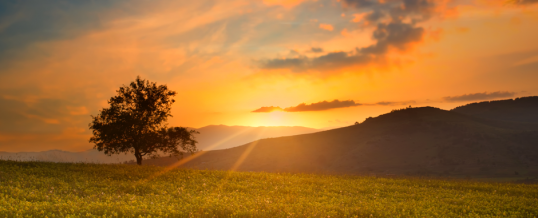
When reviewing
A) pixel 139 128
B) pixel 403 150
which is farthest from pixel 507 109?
pixel 139 128

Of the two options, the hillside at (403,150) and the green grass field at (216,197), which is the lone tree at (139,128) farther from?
the hillside at (403,150)

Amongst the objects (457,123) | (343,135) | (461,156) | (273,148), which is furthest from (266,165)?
(457,123)

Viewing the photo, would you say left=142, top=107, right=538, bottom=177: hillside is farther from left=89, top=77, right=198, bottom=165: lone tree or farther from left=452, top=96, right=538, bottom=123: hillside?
left=452, top=96, right=538, bottom=123: hillside

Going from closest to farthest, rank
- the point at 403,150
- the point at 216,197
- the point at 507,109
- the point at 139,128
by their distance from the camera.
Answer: the point at 216,197
the point at 139,128
the point at 403,150
the point at 507,109

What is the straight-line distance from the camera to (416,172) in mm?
66812

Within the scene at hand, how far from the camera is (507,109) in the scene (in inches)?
6388

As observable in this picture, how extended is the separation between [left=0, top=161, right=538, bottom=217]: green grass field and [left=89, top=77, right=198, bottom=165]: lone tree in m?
7.97

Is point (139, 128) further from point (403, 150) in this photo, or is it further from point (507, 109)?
point (507, 109)

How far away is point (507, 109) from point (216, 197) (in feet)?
615

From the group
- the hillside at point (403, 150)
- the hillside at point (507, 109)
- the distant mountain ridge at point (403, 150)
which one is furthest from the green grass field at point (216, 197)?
the hillside at point (507, 109)

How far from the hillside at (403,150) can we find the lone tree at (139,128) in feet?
78.6

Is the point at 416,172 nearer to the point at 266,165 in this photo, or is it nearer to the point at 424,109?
the point at 266,165

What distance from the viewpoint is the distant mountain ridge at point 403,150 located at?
224 feet

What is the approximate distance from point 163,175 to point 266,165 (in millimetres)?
59791
